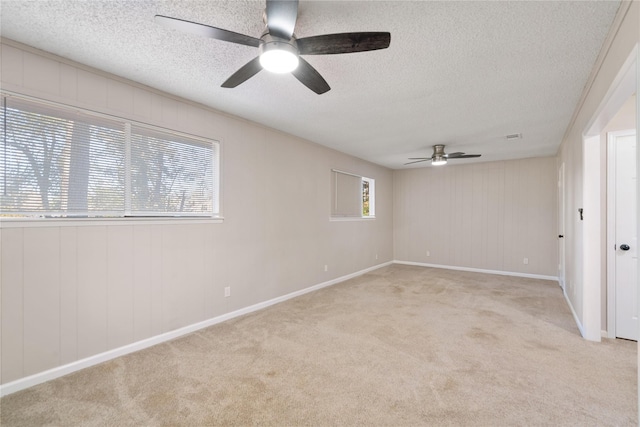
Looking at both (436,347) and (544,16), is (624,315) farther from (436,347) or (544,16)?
(544,16)

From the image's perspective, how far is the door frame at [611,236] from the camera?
2.94 metres

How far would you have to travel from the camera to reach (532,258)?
5.78 meters

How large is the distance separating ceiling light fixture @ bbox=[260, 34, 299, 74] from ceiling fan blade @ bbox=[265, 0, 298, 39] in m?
0.06

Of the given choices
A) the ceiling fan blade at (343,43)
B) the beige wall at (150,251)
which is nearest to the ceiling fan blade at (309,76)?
the ceiling fan blade at (343,43)

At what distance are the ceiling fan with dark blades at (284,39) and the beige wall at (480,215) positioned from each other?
5.72 m

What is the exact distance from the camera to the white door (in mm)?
2869

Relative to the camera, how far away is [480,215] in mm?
6324

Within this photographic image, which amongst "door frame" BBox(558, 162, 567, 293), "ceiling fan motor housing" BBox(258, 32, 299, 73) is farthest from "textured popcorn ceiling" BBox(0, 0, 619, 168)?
"door frame" BBox(558, 162, 567, 293)

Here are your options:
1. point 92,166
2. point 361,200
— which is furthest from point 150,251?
point 361,200

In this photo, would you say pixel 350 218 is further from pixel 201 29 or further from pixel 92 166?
pixel 201 29

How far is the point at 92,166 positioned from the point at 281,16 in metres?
2.07

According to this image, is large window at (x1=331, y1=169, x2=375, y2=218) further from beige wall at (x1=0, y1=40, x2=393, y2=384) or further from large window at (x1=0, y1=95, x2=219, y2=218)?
large window at (x1=0, y1=95, x2=219, y2=218)

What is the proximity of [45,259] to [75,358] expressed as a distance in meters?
0.84

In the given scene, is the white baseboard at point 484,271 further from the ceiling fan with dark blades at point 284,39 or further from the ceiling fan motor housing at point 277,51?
the ceiling fan motor housing at point 277,51
